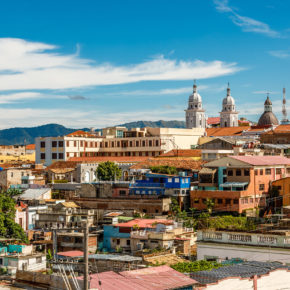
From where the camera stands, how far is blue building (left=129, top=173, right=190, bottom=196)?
2142 inches

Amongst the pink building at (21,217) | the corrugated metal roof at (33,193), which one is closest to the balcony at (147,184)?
the pink building at (21,217)

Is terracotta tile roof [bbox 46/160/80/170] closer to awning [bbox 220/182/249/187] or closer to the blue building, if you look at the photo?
the blue building

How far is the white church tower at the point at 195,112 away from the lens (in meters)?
165

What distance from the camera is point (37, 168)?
8456cm

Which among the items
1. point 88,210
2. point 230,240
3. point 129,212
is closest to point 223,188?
point 129,212

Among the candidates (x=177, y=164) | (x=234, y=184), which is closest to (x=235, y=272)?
(x=234, y=184)

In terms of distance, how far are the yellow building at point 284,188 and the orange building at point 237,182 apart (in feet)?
4.00

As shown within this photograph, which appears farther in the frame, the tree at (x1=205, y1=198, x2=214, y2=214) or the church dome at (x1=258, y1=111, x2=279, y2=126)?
the church dome at (x1=258, y1=111, x2=279, y2=126)

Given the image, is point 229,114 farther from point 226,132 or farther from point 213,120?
point 226,132

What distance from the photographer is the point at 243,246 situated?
22.0m

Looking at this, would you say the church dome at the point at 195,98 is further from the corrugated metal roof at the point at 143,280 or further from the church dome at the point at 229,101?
the corrugated metal roof at the point at 143,280

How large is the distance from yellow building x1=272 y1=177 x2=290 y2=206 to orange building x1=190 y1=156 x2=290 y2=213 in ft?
4.00

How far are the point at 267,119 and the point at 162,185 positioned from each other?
96.6 meters

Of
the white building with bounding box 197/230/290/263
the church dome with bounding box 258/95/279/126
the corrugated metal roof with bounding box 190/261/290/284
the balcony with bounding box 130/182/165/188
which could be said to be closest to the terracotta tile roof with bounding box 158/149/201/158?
the balcony with bounding box 130/182/165/188
